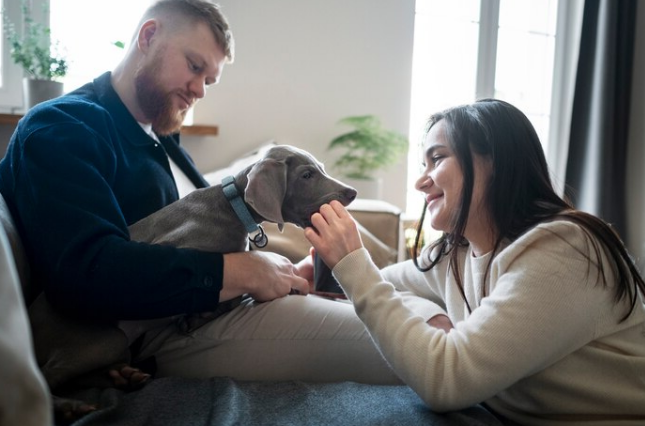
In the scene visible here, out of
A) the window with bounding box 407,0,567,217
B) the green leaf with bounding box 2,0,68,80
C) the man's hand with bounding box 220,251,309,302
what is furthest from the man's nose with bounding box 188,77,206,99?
the window with bounding box 407,0,567,217

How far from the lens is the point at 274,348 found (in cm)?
140

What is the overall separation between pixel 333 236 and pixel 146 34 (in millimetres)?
913

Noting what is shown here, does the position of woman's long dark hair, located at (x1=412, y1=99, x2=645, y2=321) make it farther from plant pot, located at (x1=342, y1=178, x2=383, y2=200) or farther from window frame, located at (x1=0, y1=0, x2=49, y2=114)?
window frame, located at (x1=0, y1=0, x2=49, y2=114)

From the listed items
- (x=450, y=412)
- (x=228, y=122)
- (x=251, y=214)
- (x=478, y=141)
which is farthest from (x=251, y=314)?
(x=228, y=122)

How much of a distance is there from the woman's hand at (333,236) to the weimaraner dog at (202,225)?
21 centimetres

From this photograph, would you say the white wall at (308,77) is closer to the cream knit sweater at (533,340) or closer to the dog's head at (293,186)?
the dog's head at (293,186)

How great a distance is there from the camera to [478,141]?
1266mm

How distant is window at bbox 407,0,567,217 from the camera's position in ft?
13.2

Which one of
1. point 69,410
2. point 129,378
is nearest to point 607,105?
point 129,378

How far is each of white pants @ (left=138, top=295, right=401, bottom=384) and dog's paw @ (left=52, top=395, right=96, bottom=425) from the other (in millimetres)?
356

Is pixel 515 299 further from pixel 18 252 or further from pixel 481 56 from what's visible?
pixel 481 56

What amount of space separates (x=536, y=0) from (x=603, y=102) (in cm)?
99

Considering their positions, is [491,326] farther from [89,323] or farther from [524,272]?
[89,323]

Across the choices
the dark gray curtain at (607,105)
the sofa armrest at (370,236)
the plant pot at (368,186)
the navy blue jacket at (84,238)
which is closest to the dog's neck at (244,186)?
the navy blue jacket at (84,238)
